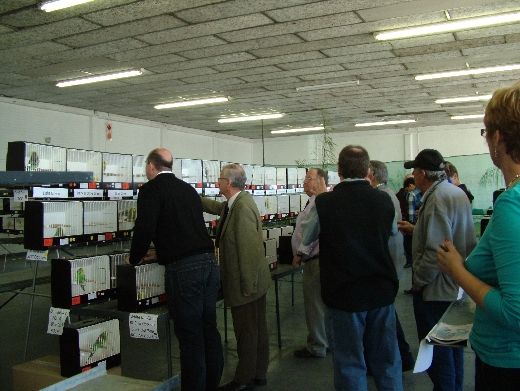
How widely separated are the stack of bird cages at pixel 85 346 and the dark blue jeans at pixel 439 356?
190cm

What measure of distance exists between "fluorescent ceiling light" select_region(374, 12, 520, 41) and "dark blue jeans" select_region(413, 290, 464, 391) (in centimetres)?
416

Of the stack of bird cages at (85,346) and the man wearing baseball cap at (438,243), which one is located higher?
the man wearing baseball cap at (438,243)

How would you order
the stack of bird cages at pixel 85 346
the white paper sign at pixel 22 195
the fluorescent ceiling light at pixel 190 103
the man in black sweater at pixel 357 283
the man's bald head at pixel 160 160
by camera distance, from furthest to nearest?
the fluorescent ceiling light at pixel 190 103, the white paper sign at pixel 22 195, the man's bald head at pixel 160 160, the stack of bird cages at pixel 85 346, the man in black sweater at pixel 357 283

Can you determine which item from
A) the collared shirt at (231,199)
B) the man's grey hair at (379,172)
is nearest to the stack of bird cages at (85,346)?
the collared shirt at (231,199)

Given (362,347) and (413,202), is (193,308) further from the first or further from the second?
(413,202)

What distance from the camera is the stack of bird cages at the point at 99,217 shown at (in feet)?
11.6

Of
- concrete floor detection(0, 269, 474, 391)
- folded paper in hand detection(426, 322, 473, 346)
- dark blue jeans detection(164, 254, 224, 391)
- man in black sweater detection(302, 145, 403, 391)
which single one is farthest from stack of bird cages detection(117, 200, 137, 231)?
folded paper in hand detection(426, 322, 473, 346)

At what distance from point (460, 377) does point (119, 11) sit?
Result: 4776 mm

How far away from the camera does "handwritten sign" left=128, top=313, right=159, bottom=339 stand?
289cm

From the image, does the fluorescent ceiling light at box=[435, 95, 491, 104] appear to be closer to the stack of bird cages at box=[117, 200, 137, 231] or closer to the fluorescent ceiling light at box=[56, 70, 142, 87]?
the fluorescent ceiling light at box=[56, 70, 142, 87]

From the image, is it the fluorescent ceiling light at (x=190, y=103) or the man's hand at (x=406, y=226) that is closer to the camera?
the man's hand at (x=406, y=226)

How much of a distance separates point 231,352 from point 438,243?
98.9 inches

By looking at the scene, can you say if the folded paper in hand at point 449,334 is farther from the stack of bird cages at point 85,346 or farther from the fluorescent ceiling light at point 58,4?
the fluorescent ceiling light at point 58,4

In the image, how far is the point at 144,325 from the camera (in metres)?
2.92
